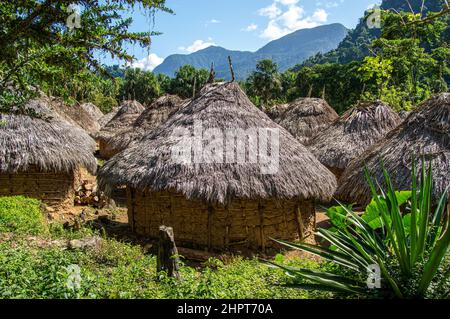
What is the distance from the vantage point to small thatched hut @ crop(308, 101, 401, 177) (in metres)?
12.7

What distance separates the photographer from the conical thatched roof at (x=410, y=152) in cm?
758

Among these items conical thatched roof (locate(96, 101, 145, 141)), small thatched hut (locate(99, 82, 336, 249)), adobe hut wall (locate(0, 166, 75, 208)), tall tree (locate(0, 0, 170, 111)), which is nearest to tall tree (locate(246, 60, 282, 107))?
conical thatched roof (locate(96, 101, 145, 141))

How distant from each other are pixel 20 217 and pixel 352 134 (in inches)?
392

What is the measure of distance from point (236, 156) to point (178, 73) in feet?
112

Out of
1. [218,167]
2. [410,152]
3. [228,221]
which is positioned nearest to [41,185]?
[218,167]

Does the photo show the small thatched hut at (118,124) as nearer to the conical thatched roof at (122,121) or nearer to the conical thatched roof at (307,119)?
the conical thatched roof at (122,121)

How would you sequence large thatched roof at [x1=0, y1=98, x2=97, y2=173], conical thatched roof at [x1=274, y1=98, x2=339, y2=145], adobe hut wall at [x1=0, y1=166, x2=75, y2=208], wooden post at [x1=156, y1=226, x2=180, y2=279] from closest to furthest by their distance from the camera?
wooden post at [x1=156, y1=226, x2=180, y2=279]
large thatched roof at [x1=0, y1=98, x2=97, y2=173]
adobe hut wall at [x1=0, y1=166, x2=75, y2=208]
conical thatched roof at [x1=274, y1=98, x2=339, y2=145]

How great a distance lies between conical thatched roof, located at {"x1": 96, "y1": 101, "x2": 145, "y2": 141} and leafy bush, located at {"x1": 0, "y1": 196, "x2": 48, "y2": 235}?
11414 mm

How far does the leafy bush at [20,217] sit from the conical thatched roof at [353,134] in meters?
8.55

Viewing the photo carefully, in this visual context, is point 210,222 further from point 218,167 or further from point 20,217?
point 20,217

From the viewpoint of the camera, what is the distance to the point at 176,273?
4.59 m

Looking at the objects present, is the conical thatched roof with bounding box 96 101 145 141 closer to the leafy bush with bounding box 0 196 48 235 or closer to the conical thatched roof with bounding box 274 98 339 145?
the conical thatched roof with bounding box 274 98 339 145

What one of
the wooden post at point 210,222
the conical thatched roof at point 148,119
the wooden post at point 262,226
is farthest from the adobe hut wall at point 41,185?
the wooden post at point 262,226
